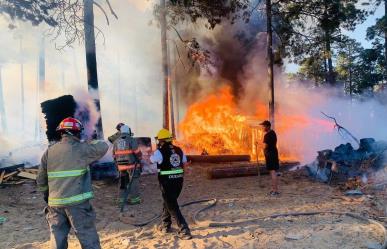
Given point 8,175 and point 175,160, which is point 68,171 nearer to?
point 175,160

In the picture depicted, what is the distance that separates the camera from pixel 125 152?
9.02 meters

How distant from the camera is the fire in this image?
18953 millimetres

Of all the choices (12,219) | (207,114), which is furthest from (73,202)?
(207,114)

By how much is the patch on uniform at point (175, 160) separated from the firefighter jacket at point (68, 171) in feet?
6.20

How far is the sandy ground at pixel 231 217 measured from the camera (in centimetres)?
643

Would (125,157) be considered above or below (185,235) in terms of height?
above

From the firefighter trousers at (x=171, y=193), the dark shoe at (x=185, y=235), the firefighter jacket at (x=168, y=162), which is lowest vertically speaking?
the dark shoe at (x=185, y=235)

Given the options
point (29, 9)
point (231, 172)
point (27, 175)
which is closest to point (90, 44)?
point (29, 9)

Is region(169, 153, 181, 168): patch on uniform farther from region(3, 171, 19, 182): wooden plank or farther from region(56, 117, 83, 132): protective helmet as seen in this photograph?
region(3, 171, 19, 182): wooden plank

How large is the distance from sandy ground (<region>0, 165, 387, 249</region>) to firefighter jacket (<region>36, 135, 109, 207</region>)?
6.28 feet

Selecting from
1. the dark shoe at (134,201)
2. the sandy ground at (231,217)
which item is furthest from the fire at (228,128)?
the dark shoe at (134,201)

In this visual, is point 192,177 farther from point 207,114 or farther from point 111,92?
point 111,92

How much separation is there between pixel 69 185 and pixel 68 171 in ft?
0.59

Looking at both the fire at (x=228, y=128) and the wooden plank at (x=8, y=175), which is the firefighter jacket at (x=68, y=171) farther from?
the fire at (x=228, y=128)
